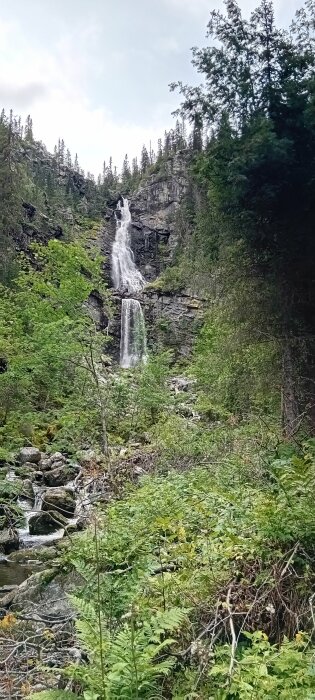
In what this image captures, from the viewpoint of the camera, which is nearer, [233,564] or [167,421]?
[233,564]

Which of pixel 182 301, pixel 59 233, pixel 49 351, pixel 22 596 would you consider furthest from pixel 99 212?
pixel 22 596

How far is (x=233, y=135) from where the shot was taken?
986cm

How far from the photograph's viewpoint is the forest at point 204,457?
125 inches

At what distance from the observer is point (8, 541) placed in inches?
380

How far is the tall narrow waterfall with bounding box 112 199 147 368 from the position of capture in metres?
36.5

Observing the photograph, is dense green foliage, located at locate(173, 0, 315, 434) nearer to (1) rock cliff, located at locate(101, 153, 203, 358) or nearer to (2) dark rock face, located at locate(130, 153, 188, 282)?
(1) rock cliff, located at locate(101, 153, 203, 358)

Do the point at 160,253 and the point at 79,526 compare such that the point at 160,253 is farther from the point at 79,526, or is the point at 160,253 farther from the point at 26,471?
the point at 79,526

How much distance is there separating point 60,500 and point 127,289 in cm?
3211

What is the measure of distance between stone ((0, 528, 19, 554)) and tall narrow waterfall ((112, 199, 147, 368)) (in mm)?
17902

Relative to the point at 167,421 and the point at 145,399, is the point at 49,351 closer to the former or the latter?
the point at 145,399

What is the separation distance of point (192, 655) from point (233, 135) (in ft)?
29.9

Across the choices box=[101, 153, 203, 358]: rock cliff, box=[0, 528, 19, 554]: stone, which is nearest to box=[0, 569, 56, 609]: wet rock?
box=[0, 528, 19, 554]: stone

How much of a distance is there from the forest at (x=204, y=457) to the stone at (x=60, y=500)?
2.1 inches

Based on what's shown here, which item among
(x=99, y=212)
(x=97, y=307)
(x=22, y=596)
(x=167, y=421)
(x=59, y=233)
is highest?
(x=99, y=212)
